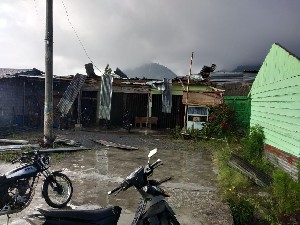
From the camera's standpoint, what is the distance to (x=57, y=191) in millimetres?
6008

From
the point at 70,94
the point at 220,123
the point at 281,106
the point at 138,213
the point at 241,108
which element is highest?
the point at 70,94

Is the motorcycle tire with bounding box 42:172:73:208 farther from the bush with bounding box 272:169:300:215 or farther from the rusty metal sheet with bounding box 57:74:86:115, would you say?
the rusty metal sheet with bounding box 57:74:86:115

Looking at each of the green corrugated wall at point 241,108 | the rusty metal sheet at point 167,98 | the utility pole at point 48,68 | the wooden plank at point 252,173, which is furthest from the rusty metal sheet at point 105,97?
the wooden plank at point 252,173

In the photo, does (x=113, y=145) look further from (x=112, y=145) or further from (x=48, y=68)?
(x=48, y=68)

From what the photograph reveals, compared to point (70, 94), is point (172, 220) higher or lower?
lower

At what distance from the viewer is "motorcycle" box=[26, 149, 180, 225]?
3016 mm

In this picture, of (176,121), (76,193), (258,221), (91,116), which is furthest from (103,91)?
(258,221)

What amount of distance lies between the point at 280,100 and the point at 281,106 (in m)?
0.23

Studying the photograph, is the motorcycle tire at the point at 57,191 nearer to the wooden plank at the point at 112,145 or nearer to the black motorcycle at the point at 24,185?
the black motorcycle at the point at 24,185

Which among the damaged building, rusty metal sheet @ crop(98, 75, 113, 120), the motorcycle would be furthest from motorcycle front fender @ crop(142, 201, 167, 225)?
rusty metal sheet @ crop(98, 75, 113, 120)

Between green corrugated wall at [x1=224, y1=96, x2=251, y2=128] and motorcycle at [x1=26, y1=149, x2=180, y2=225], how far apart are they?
1477 cm

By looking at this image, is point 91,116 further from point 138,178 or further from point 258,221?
point 138,178

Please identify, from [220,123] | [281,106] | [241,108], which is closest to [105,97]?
[220,123]

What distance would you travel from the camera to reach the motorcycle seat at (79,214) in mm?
2996
